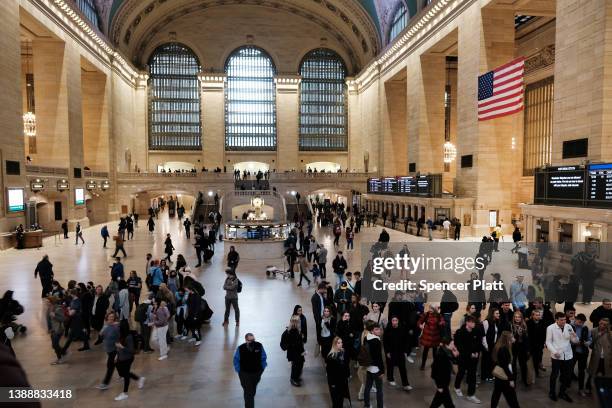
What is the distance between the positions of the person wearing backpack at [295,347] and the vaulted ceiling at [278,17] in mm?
32170

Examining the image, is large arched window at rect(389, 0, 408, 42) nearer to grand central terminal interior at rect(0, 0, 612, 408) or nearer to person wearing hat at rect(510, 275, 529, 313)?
grand central terminal interior at rect(0, 0, 612, 408)

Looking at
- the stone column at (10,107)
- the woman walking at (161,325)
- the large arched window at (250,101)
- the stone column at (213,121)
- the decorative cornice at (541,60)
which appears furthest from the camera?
the large arched window at (250,101)

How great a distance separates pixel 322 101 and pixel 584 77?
33.2 m

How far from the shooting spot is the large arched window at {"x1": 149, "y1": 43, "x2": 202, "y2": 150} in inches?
1713

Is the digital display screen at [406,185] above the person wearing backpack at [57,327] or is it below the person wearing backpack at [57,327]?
above

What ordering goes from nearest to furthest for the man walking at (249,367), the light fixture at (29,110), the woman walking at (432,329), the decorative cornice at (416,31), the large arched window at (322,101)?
the man walking at (249,367) < the woman walking at (432,329) < the decorative cornice at (416,31) < the light fixture at (29,110) < the large arched window at (322,101)

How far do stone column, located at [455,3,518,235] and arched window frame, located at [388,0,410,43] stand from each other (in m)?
9.74

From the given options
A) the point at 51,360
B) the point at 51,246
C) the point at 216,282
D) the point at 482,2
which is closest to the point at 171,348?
the point at 51,360

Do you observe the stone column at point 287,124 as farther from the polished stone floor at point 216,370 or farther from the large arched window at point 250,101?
the polished stone floor at point 216,370

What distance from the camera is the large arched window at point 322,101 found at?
45.2m

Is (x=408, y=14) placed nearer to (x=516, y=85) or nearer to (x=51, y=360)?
(x=516, y=85)

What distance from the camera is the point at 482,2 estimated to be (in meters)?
20.4

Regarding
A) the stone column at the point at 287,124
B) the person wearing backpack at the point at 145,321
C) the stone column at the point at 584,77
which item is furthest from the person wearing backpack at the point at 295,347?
the stone column at the point at 287,124

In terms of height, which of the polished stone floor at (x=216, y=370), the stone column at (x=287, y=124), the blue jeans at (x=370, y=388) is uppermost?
the stone column at (x=287, y=124)
